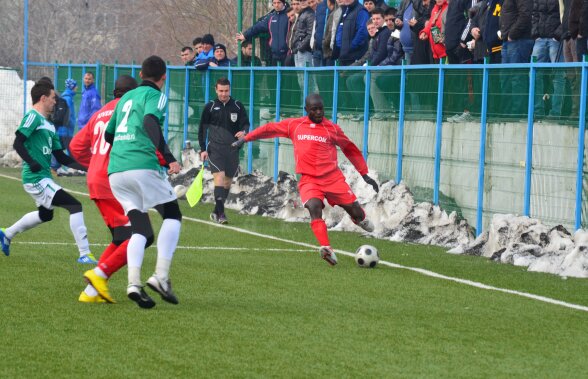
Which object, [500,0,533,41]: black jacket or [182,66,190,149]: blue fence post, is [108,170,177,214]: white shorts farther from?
[182,66,190,149]: blue fence post

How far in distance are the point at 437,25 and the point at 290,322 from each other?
9.63 meters

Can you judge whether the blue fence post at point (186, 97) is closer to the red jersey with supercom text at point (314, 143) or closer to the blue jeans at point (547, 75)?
the blue jeans at point (547, 75)

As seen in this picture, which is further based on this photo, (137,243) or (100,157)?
(100,157)

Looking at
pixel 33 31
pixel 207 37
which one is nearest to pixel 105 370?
pixel 207 37

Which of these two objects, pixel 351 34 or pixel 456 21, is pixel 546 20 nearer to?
pixel 456 21

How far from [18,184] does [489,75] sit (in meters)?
12.6

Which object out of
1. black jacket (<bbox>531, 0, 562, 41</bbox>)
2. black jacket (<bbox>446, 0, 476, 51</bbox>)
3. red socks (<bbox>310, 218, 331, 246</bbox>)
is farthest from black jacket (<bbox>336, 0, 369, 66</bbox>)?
red socks (<bbox>310, 218, 331, 246</bbox>)

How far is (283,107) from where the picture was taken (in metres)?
22.6

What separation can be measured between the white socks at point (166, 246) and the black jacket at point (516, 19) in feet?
24.3

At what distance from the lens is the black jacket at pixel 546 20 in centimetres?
1541

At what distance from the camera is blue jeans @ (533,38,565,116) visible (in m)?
14.9

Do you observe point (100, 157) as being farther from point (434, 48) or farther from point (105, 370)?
point (434, 48)

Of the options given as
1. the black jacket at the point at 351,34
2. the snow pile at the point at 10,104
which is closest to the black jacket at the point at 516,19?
the black jacket at the point at 351,34

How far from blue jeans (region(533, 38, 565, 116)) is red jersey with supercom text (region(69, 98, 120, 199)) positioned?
5653 millimetres
